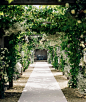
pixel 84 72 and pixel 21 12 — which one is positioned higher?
pixel 21 12

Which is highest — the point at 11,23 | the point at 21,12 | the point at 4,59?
the point at 21,12

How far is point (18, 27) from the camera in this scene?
4633 millimetres

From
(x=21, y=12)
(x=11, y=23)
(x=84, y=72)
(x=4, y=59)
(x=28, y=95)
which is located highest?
(x=21, y=12)

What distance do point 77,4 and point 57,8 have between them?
5.86 ft

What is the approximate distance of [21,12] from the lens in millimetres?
4867

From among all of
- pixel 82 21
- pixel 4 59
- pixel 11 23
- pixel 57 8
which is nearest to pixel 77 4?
pixel 82 21

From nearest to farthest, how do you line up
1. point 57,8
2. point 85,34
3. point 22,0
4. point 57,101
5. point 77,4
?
A: point 77,4 → point 22,0 → point 85,34 → point 57,101 → point 57,8

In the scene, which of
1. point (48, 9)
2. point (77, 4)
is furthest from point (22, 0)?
point (48, 9)

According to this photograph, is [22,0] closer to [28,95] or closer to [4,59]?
[4,59]

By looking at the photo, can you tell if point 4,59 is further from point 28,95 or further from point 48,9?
point 48,9

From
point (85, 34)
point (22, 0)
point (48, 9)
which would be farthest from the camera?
point (48, 9)

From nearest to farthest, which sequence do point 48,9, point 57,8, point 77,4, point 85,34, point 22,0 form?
1. point 77,4
2. point 22,0
3. point 85,34
4. point 57,8
5. point 48,9

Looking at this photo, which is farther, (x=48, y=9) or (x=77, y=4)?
(x=48, y=9)

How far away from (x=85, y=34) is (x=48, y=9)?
72.2 inches
